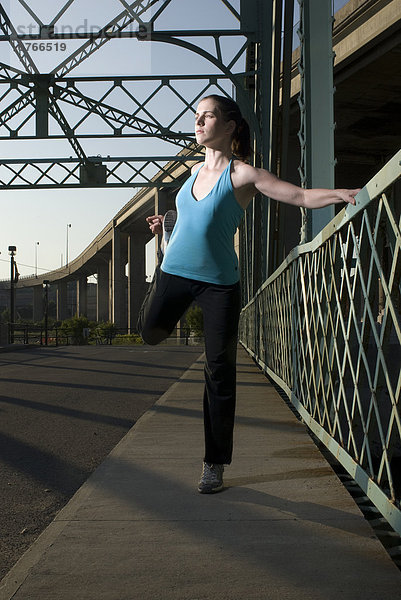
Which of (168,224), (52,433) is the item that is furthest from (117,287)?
(168,224)

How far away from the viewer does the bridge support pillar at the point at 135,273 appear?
64562mm


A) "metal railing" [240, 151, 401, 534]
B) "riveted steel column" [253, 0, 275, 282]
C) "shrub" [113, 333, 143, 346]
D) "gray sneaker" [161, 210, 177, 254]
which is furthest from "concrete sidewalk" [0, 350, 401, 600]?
"shrub" [113, 333, 143, 346]

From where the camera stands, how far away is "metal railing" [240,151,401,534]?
2.16 metres

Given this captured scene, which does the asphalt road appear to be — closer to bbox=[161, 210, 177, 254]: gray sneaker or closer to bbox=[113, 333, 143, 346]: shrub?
bbox=[161, 210, 177, 254]: gray sneaker

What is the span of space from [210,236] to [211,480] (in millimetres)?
1028

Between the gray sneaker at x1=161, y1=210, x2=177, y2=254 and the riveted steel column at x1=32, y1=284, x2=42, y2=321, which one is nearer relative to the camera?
the gray sneaker at x1=161, y1=210, x2=177, y2=254

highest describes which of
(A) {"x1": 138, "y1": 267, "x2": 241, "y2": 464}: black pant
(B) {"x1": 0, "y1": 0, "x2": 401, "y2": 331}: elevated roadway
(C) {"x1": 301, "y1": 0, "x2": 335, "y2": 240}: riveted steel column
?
(B) {"x1": 0, "y1": 0, "x2": 401, "y2": 331}: elevated roadway

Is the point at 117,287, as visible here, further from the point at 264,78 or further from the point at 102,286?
the point at 264,78

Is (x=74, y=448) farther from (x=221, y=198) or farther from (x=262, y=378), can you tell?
(x=262, y=378)

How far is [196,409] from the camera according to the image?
6.03 meters

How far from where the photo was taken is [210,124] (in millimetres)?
3168

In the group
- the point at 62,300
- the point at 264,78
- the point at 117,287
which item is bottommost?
the point at 62,300

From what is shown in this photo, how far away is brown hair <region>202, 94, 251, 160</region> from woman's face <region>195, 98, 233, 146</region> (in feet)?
0.07

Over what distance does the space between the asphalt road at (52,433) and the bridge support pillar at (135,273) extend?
5205 centimetres
